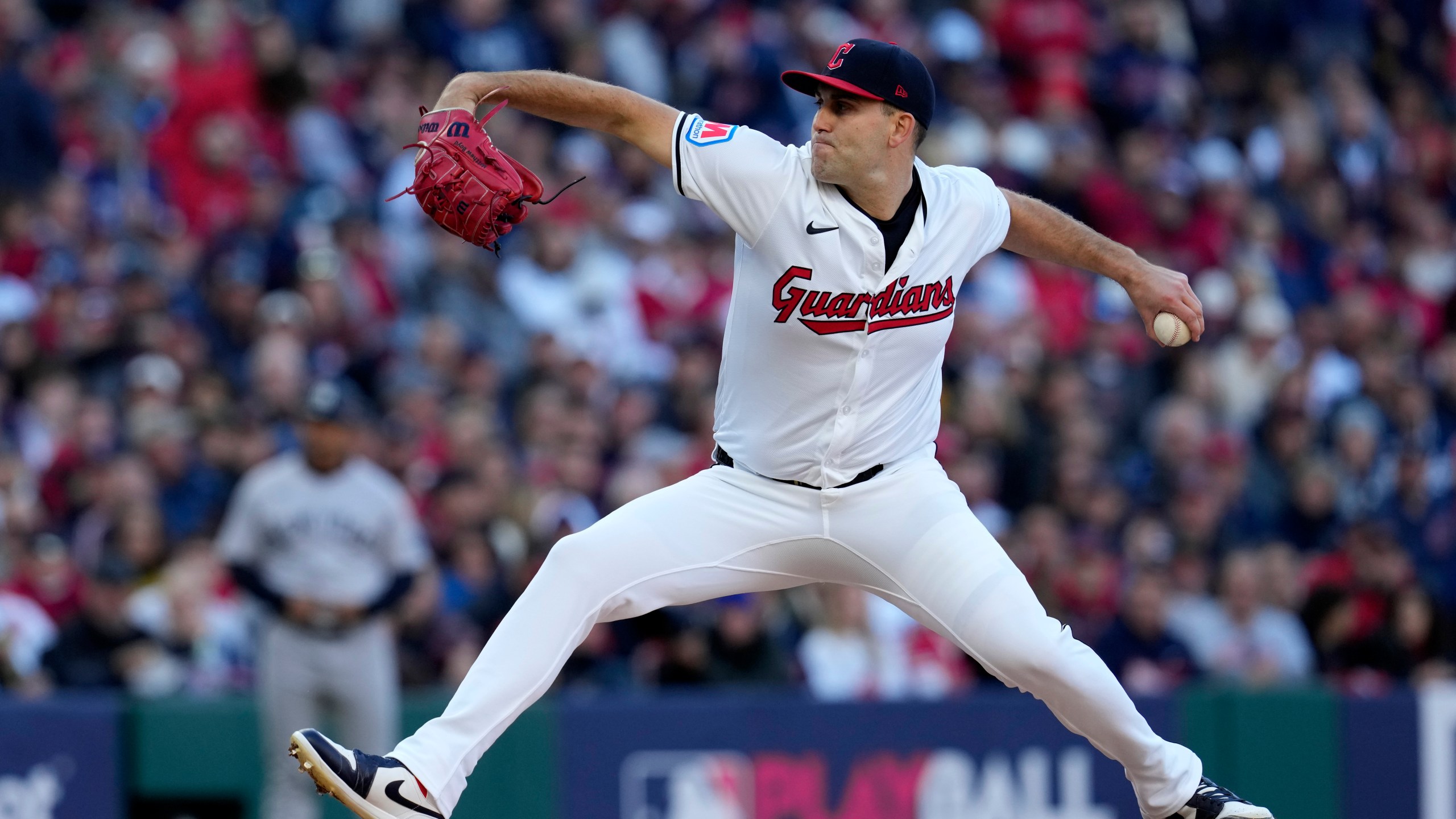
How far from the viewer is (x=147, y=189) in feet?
39.7

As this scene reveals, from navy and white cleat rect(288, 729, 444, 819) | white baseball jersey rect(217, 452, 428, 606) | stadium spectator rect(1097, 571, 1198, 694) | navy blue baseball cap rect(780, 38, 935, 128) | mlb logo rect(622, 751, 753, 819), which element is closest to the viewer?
navy and white cleat rect(288, 729, 444, 819)

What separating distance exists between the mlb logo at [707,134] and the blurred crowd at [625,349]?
5139 millimetres

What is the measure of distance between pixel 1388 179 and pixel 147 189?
35.1ft

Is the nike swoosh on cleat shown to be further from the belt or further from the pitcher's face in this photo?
the pitcher's face

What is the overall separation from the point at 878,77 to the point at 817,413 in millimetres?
938

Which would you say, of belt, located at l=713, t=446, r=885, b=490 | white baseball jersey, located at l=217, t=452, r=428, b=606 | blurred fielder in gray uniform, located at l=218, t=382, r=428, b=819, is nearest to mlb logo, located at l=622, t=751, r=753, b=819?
blurred fielder in gray uniform, located at l=218, t=382, r=428, b=819


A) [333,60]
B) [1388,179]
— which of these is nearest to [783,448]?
[333,60]

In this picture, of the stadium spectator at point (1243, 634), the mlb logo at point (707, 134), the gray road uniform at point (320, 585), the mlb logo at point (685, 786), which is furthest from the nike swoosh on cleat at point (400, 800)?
the stadium spectator at point (1243, 634)

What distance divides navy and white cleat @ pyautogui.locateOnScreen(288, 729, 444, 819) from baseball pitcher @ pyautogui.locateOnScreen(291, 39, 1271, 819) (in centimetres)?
9

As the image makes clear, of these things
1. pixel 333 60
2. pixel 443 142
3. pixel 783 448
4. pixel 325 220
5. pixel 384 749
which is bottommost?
pixel 384 749

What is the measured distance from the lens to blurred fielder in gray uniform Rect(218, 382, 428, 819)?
9.21 meters

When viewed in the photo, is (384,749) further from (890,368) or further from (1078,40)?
(1078,40)

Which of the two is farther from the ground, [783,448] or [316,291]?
[316,291]

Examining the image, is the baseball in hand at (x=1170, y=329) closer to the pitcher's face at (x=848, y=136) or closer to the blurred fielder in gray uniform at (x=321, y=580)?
the pitcher's face at (x=848, y=136)
